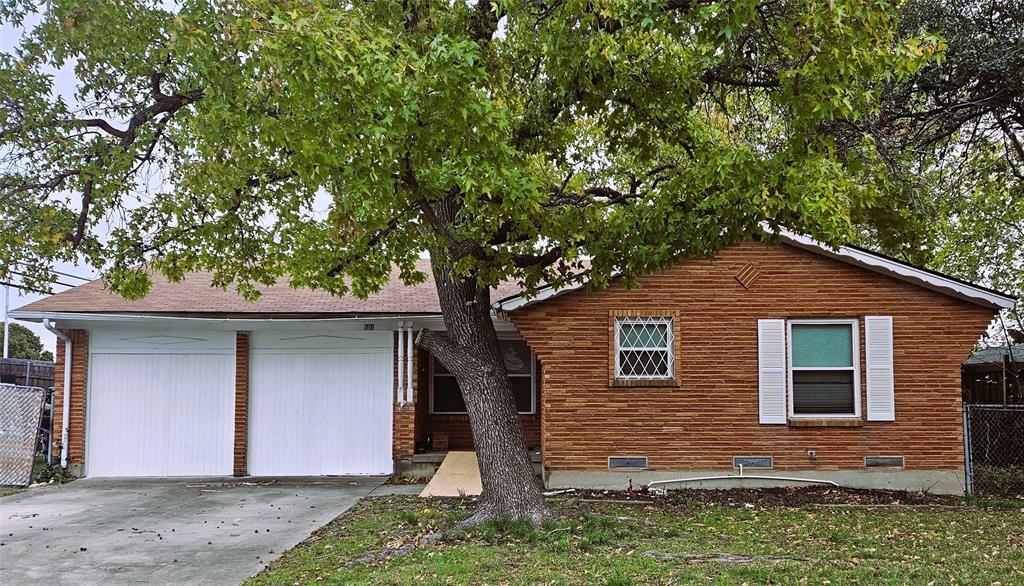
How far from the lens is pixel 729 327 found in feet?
38.0

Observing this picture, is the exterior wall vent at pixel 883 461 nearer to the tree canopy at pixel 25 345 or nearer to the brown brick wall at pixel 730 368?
the brown brick wall at pixel 730 368

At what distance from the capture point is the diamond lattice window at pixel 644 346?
459 inches

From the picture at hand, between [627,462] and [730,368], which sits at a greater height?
[730,368]

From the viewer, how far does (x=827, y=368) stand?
37.8 feet

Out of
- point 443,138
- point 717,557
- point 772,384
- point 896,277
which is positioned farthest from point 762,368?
point 443,138

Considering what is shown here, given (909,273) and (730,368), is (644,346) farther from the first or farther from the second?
(909,273)

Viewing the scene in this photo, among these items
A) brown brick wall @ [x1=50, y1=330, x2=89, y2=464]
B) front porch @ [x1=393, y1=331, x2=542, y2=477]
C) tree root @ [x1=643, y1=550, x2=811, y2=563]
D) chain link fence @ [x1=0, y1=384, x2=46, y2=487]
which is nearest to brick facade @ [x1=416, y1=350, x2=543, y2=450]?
front porch @ [x1=393, y1=331, x2=542, y2=477]

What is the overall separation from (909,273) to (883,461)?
2.61m

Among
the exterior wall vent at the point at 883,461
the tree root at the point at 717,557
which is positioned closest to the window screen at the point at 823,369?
the exterior wall vent at the point at 883,461

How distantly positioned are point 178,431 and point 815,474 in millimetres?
10053

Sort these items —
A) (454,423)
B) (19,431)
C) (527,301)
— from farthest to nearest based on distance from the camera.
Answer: (454,423), (19,431), (527,301)

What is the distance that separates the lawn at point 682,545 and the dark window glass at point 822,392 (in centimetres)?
140

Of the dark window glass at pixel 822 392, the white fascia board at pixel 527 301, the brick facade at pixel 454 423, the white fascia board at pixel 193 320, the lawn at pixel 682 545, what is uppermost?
the white fascia board at pixel 527 301

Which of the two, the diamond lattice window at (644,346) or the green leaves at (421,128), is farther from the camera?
the diamond lattice window at (644,346)
